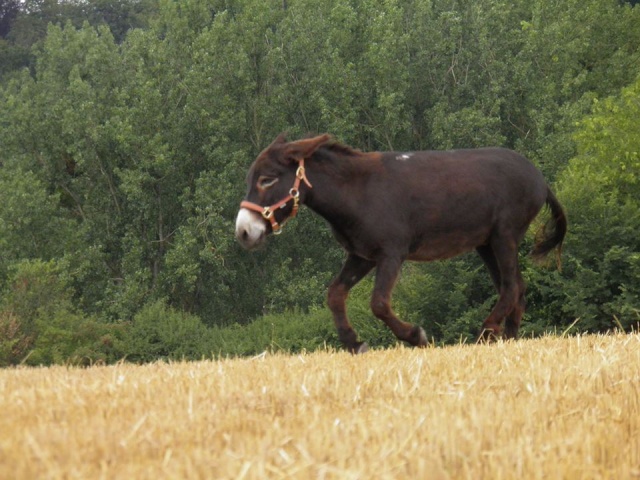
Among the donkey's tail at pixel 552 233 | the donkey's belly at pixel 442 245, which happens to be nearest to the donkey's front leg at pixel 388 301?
the donkey's belly at pixel 442 245

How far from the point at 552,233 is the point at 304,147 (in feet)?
12.2

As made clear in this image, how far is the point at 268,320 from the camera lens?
48.8m

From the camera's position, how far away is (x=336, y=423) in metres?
4.25

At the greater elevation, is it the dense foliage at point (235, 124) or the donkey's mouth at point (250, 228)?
the donkey's mouth at point (250, 228)

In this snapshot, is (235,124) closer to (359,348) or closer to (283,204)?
(283,204)

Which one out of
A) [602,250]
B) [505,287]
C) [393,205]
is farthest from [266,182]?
[602,250]

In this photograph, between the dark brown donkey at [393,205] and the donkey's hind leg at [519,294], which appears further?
the donkey's hind leg at [519,294]

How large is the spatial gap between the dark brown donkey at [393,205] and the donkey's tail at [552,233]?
34.6 inches

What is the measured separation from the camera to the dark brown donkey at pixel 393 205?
9781mm

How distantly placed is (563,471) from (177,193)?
54.6 meters

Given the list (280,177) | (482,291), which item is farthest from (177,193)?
(280,177)

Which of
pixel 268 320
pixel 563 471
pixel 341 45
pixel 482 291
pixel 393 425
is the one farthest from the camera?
pixel 341 45

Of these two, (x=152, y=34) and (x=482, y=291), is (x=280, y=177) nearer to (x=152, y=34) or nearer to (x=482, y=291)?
(x=482, y=291)

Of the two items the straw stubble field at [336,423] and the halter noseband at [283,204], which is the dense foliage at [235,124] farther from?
the straw stubble field at [336,423]
